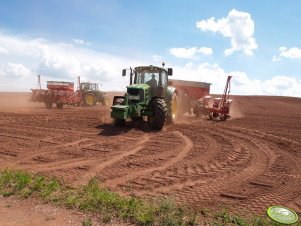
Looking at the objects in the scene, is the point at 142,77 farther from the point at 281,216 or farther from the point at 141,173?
the point at 281,216

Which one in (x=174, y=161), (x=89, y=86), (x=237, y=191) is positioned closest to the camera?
(x=237, y=191)

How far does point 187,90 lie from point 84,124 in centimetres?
Result: 820

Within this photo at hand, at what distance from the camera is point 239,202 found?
→ 5656 mm

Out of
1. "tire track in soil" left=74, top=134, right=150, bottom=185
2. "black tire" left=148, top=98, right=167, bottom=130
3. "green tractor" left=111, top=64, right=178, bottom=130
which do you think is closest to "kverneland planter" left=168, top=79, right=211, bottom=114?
"green tractor" left=111, top=64, right=178, bottom=130

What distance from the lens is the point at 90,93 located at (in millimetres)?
29875

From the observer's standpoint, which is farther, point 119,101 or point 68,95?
point 68,95

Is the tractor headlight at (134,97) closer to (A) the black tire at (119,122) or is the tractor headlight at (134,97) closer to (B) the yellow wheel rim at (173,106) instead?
(A) the black tire at (119,122)

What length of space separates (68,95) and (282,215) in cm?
2348

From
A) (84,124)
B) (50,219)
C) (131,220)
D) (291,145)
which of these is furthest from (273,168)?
(84,124)

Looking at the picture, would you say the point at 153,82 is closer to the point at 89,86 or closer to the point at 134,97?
the point at 134,97

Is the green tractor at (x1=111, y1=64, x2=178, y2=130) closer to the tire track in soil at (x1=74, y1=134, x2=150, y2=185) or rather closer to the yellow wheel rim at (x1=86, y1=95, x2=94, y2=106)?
the tire track in soil at (x1=74, y1=134, x2=150, y2=185)

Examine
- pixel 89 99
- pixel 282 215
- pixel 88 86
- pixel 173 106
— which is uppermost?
pixel 88 86

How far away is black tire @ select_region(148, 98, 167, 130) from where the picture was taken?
13047 mm

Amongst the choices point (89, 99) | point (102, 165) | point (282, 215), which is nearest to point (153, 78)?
point (102, 165)
